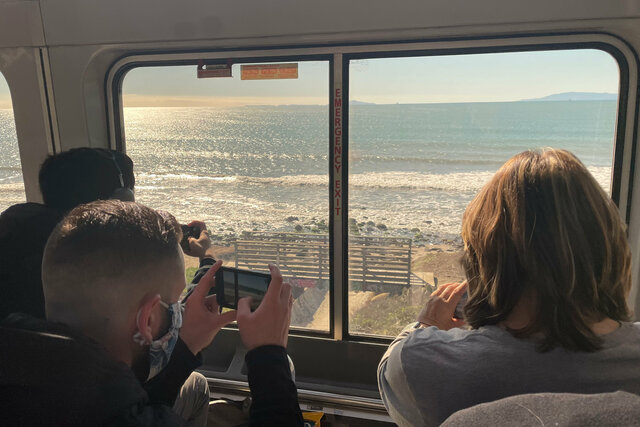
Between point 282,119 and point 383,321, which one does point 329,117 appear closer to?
point 282,119

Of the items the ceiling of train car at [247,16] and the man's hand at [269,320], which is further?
the ceiling of train car at [247,16]

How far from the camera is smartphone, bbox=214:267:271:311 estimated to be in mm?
1469

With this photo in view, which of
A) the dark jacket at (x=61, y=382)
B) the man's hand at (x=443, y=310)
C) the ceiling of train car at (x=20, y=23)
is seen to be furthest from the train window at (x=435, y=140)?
the dark jacket at (x=61, y=382)

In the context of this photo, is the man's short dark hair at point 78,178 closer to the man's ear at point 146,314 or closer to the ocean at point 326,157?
the ocean at point 326,157

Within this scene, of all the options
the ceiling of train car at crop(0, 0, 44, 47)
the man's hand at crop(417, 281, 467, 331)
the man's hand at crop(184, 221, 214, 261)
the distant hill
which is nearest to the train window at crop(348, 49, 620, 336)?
the distant hill

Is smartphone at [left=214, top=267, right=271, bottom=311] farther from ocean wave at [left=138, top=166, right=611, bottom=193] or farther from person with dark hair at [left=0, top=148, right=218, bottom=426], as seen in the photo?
ocean wave at [left=138, top=166, right=611, bottom=193]

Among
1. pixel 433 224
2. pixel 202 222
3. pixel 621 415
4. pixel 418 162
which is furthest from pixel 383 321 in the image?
pixel 621 415

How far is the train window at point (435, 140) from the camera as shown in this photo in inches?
93.4

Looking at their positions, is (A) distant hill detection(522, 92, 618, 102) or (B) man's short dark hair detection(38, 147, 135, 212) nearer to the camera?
(B) man's short dark hair detection(38, 147, 135, 212)

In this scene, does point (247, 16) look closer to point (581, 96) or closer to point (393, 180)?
point (393, 180)

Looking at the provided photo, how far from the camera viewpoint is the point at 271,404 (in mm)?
1039

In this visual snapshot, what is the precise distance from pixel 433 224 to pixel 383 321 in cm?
64

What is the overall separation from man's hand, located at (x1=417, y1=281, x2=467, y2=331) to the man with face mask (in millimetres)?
385

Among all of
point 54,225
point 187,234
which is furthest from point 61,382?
point 187,234
